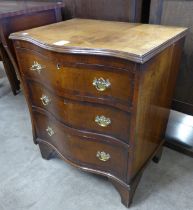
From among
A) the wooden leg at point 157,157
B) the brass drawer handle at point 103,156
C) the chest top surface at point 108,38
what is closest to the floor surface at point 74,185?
the wooden leg at point 157,157

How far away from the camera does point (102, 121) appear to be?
1004 millimetres

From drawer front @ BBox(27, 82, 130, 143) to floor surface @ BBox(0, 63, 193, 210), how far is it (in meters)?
0.45

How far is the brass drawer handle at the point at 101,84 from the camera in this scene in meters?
0.87

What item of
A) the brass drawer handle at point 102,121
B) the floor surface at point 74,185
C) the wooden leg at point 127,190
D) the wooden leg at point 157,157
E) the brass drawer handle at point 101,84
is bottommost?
the floor surface at point 74,185

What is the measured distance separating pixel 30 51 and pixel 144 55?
57 cm

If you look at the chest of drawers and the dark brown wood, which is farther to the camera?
the dark brown wood

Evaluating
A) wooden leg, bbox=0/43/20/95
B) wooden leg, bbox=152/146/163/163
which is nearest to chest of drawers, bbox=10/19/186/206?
wooden leg, bbox=152/146/163/163

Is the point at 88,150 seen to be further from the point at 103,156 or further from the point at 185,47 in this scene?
the point at 185,47

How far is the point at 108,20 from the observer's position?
1363mm

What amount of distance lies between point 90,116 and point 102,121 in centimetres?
6

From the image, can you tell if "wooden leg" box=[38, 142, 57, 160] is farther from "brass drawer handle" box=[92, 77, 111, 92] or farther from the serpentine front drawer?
"brass drawer handle" box=[92, 77, 111, 92]

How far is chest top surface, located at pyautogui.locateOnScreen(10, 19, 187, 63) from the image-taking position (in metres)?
0.79

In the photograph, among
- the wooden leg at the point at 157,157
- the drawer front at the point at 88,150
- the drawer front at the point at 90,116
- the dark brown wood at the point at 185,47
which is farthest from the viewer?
the wooden leg at the point at 157,157

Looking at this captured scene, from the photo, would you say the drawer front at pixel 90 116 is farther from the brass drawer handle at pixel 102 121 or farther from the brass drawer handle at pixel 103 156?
the brass drawer handle at pixel 103 156
